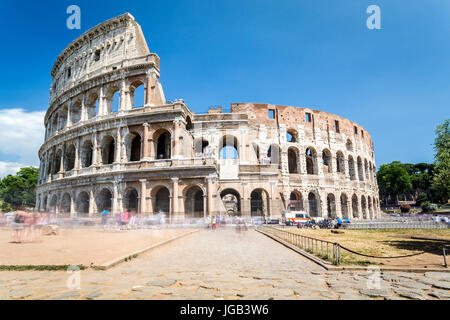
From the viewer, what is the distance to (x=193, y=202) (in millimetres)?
24375

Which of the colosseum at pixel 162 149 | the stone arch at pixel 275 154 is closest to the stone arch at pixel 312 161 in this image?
the colosseum at pixel 162 149

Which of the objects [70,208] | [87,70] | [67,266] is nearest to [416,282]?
[67,266]

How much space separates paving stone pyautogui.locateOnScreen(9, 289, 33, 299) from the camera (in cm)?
378

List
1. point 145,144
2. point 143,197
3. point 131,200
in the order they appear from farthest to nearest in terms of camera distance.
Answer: point 131,200 < point 145,144 < point 143,197

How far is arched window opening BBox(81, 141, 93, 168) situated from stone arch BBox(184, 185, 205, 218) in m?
12.7

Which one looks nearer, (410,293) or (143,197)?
Result: (410,293)

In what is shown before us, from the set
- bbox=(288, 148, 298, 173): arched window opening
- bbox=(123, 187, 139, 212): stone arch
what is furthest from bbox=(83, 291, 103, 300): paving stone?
bbox=(288, 148, 298, 173): arched window opening

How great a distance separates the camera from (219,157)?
28.3 metres

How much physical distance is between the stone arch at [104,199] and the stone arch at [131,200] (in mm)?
1811

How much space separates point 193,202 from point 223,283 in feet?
66.1

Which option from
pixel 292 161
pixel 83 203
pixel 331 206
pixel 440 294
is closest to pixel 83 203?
pixel 83 203

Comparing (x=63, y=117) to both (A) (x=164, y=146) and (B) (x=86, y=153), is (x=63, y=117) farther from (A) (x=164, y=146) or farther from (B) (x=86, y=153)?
(A) (x=164, y=146)
